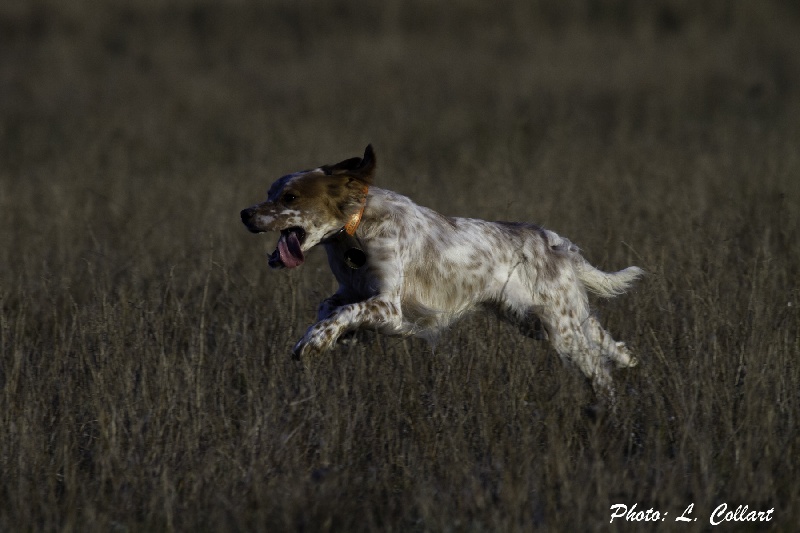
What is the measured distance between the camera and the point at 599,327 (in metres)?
5.59

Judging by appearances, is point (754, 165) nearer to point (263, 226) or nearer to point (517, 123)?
point (517, 123)

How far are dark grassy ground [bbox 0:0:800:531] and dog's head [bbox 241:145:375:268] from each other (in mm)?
514

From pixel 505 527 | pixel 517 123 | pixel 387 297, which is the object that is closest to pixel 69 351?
pixel 387 297

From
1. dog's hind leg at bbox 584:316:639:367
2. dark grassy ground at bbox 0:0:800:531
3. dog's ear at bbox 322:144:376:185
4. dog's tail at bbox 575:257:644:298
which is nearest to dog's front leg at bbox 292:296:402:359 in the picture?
dark grassy ground at bbox 0:0:800:531

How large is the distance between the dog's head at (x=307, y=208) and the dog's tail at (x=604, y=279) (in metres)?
1.28

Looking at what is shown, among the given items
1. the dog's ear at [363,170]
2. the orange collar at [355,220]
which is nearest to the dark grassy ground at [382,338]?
the orange collar at [355,220]

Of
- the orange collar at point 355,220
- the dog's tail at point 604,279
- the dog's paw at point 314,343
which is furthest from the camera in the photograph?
the dog's tail at point 604,279

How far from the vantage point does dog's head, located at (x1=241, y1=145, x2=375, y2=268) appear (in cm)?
515

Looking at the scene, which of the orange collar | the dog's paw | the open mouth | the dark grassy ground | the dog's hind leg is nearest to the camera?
the dark grassy ground

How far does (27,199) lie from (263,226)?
5288 mm

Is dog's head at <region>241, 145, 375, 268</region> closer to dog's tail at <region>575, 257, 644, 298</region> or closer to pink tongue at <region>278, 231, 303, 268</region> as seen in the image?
pink tongue at <region>278, 231, 303, 268</region>

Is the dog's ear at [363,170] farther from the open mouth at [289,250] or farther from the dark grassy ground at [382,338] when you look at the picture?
the dark grassy ground at [382,338]

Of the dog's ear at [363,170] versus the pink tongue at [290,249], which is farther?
the dog's ear at [363,170]

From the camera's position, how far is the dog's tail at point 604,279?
589 centimetres
